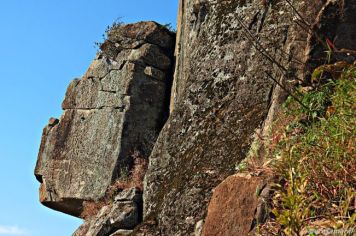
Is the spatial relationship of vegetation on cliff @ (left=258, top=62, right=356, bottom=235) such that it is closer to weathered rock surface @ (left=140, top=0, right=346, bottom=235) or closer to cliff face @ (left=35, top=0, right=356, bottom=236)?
cliff face @ (left=35, top=0, right=356, bottom=236)

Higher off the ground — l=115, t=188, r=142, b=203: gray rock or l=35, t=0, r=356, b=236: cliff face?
l=35, t=0, r=356, b=236: cliff face

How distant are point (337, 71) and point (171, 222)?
2.83 meters

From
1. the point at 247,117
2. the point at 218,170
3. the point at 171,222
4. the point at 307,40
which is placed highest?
the point at 307,40

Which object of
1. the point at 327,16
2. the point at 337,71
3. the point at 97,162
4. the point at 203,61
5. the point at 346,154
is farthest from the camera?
the point at 97,162

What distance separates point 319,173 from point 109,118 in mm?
10113

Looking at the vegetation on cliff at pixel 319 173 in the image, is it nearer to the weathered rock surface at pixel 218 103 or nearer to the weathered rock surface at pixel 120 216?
the weathered rock surface at pixel 218 103

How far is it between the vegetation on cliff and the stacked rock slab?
8.40 metres

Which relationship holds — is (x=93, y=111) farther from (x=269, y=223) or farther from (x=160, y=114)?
(x=269, y=223)

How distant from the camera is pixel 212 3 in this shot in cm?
1014

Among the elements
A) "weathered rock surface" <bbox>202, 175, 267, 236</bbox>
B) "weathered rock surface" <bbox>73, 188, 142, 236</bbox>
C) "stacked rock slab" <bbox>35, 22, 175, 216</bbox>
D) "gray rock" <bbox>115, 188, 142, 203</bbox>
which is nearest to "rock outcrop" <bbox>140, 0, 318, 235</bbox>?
"weathered rock surface" <bbox>73, 188, 142, 236</bbox>

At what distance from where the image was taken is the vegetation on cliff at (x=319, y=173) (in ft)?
14.9

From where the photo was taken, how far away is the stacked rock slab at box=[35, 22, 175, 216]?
1468 centimetres

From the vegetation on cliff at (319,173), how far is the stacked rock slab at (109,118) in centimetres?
840

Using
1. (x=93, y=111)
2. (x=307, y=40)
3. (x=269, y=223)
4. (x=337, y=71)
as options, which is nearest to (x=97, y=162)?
(x=93, y=111)
